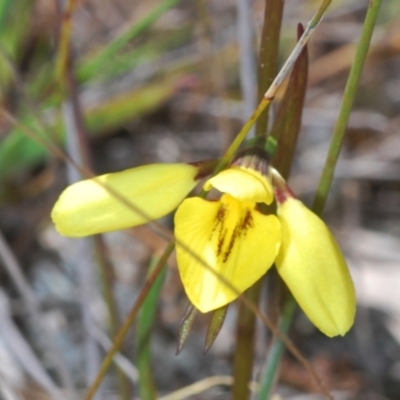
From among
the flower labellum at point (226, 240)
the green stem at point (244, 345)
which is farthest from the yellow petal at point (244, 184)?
the green stem at point (244, 345)

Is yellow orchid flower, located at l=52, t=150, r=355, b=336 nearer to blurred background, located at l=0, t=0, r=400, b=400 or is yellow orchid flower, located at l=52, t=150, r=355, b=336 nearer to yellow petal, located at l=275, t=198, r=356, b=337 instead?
yellow petal, located at l=275, t=198, r=356, b=337

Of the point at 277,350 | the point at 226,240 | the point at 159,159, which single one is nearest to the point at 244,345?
the point at 277,350

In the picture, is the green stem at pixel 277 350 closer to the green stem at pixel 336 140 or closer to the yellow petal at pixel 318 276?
the green stem at pixel 336 140

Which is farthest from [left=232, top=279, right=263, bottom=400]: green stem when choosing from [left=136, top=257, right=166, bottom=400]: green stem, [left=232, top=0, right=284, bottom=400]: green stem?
[left=136, top=257, right=166, bottom=400]: green stem

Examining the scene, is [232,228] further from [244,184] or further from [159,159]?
[159,159]

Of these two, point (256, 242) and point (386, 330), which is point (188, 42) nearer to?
point (386, 330)
